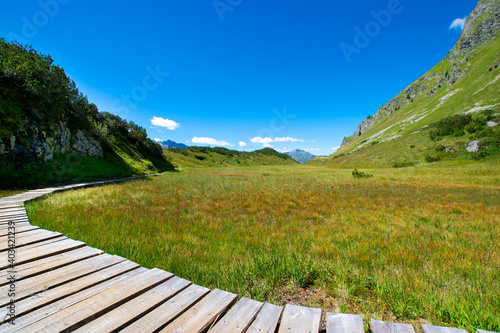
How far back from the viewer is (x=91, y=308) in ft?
7.34

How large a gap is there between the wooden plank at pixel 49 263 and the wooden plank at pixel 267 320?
12.1ft

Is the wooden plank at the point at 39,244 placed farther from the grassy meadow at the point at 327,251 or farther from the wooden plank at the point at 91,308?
the wooden plank at the point at 91,308

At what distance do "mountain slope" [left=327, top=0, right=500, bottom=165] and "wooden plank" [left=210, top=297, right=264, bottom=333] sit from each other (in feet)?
189

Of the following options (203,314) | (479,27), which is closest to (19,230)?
(203,314)

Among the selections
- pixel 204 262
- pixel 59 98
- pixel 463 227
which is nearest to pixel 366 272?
pixel 204 262

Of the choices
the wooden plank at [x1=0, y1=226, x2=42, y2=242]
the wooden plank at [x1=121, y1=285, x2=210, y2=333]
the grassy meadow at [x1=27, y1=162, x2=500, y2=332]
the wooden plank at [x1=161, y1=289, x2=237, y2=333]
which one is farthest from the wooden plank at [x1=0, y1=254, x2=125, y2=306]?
the wooden plank at [x1=0, y1=226, x2=42, y2=242]

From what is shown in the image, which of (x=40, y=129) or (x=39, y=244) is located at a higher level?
(x=40, y=129)

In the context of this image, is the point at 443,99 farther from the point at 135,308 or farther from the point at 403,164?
the point at 135,308

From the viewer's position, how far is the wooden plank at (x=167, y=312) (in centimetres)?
202

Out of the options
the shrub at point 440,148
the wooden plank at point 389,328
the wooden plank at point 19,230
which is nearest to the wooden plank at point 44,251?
the wooden plank at point 19,230

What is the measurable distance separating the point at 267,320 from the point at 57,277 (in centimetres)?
340

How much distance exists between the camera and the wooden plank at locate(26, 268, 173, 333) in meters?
1.97

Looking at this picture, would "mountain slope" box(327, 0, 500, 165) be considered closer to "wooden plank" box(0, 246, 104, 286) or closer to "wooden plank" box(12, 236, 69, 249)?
"wooden plank" box(0, 246, 104, 286)

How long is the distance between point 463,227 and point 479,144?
46630 millimetres
